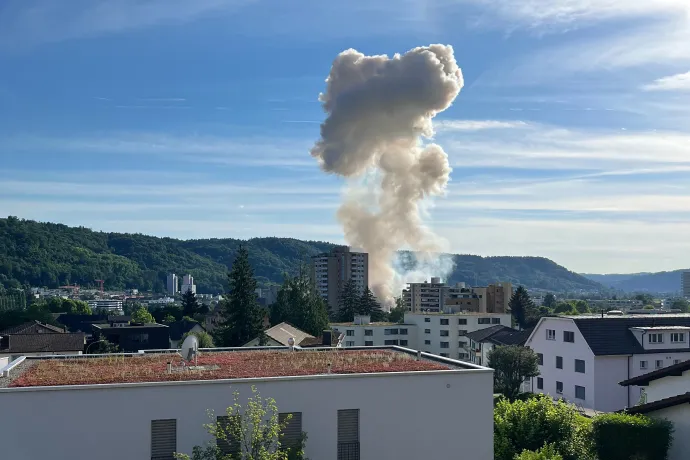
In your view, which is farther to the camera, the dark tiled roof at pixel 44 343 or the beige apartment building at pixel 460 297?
the beige apartment building at pixel 460 297

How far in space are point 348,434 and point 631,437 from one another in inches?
286

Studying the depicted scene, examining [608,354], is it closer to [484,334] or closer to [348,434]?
[348,434]

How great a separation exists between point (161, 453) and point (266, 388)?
9.18ft

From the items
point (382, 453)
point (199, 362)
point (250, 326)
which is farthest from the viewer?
point (250, 326)

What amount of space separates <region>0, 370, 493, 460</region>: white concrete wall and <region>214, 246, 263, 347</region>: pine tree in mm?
36685

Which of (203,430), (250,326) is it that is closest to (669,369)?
(203,430)

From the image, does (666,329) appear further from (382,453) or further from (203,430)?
(203,430)

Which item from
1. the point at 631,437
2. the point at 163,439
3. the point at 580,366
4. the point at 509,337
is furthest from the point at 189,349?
the point at 509,337

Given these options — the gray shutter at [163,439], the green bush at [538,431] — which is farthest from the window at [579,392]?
the gray shutter at [163,439]

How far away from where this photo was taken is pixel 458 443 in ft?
57.7

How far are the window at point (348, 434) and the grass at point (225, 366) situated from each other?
1.33m

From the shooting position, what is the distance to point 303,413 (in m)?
16.7

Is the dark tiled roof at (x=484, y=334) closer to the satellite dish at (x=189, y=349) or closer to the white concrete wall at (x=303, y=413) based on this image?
the satellite dish at (x=189, y=349)

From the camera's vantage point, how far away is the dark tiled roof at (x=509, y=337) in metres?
53.8
